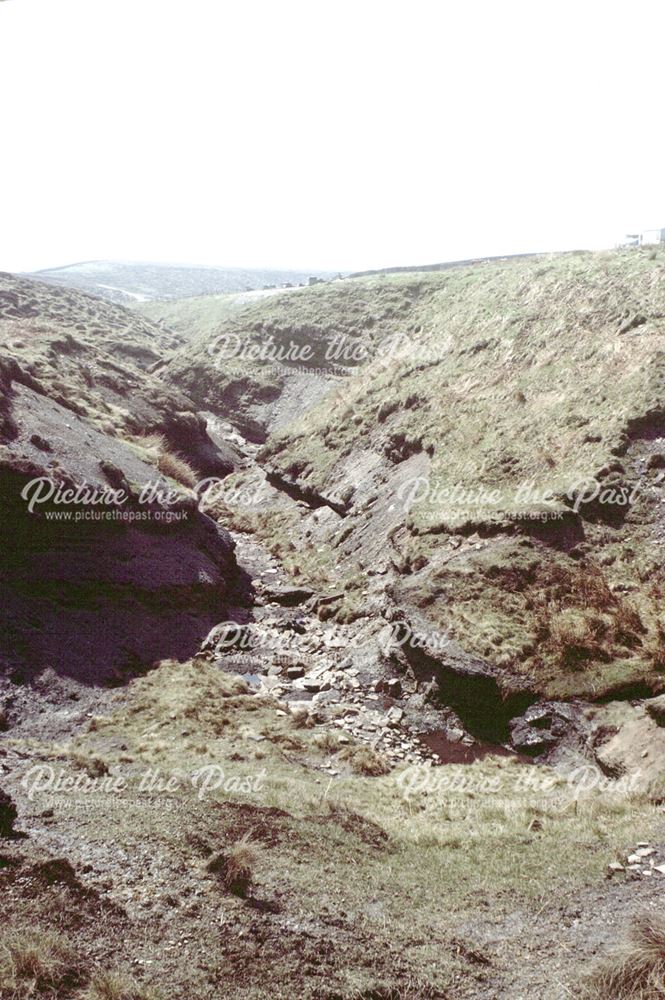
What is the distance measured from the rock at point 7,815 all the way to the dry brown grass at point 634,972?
7.72 meters

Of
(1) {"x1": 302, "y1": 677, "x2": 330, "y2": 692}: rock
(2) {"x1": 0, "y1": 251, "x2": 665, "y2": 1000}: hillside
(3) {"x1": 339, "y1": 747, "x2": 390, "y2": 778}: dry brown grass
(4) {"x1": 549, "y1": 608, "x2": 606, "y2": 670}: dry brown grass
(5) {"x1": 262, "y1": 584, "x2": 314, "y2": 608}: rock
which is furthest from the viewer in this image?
(5) {"x1": 262, "y1": 584, "x2": 314, "y2": 608}: rock

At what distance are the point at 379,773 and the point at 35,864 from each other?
821 cm

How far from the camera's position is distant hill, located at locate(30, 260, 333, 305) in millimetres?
131250

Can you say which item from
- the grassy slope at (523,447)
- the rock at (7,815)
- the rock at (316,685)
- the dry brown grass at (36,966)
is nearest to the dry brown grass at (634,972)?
the dry brown grass at (36,966)

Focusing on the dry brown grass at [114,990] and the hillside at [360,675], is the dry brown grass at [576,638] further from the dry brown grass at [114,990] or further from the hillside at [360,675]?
the dry brown grass at [114,990]

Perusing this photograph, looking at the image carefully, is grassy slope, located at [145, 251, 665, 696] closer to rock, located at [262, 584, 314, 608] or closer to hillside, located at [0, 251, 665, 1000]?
hillside, located at [0, 251, 665, 1000]

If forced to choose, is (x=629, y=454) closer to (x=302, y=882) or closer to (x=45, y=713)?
(x=302, y=882)

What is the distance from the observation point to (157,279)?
6309 inches

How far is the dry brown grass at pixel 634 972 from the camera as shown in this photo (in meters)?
6.18

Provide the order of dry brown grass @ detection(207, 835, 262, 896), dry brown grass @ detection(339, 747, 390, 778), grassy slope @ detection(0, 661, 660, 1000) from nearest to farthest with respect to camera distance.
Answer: grassy slope @ detection(0, 661, 660, 1000)
dry brown grass @ detection(207, 835, 262, 896)
dry brown grass @ detection(339, 747, 390, 778)

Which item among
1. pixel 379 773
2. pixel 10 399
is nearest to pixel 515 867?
pixel 379 773

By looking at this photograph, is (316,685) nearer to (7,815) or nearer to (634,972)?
(7,815)

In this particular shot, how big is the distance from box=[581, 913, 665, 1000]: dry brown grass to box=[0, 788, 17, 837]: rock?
25.3 feet

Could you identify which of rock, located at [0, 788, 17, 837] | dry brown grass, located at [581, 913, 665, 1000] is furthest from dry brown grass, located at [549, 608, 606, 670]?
rock, located at [0, 788, 17, 837]
